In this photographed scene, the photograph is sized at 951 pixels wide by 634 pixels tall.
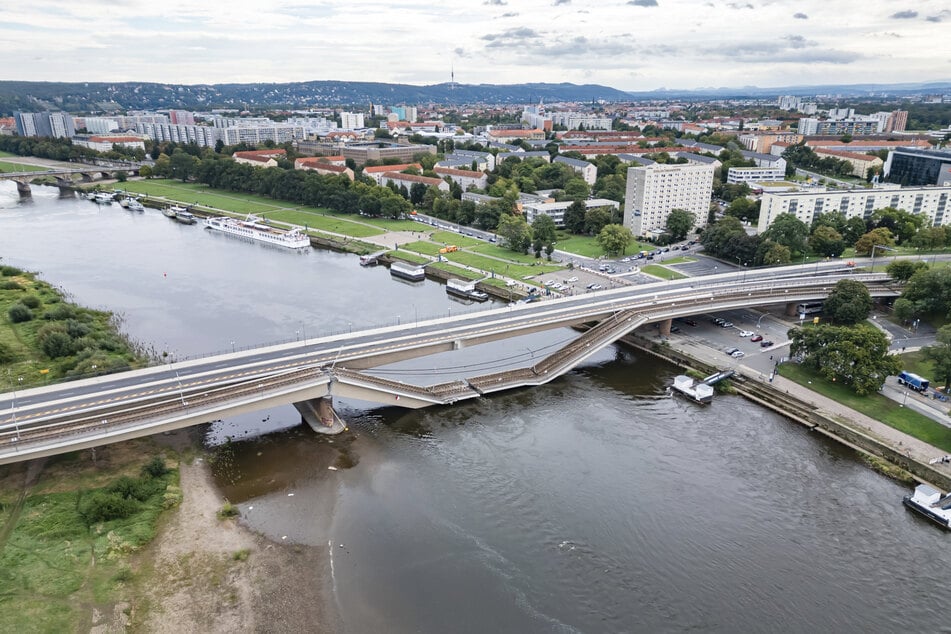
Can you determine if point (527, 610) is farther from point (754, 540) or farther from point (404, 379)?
point (404, 379)

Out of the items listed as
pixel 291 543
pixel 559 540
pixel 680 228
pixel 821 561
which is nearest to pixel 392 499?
Result: pixel 291 543

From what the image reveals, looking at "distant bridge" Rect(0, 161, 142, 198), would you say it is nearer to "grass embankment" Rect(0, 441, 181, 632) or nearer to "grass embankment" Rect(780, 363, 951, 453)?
"grass embankment" Rect(0, 441, 181, 632)

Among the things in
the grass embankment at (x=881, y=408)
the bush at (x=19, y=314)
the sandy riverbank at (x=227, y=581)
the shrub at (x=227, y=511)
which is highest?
the bush at (x=19, y=314)

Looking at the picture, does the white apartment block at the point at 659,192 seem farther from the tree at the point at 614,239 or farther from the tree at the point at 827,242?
the tree at the point at 827,242

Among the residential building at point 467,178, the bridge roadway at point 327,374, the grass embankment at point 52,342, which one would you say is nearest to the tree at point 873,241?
the bridge roadway at point 327,374

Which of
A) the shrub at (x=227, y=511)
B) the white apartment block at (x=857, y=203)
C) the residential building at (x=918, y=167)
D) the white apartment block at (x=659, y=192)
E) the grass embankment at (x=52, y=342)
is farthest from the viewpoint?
the residential building at (x=918, y=167)

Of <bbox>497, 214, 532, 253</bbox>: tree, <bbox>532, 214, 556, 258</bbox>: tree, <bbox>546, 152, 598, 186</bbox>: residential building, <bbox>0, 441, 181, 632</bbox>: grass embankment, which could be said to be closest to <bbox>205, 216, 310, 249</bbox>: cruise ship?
<bbox>497, 214, 532, 253</bbox>: tree
